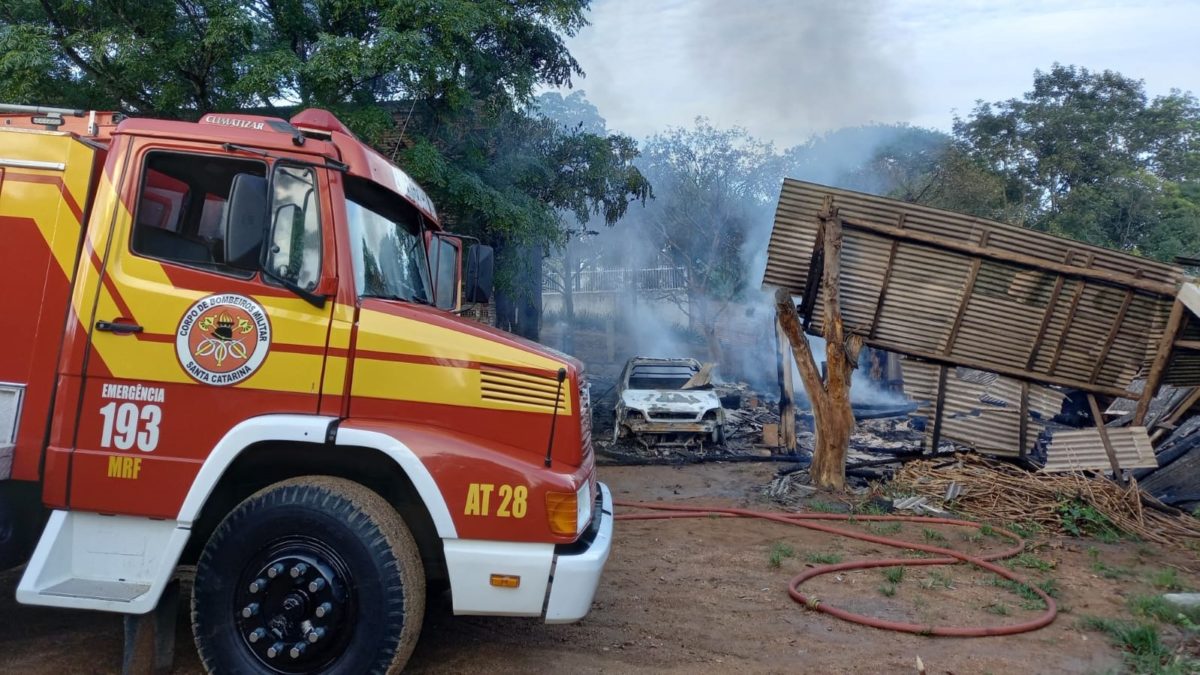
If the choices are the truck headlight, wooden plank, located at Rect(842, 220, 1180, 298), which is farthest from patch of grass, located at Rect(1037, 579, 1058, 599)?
the truck headlight

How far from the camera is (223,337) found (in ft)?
12.8

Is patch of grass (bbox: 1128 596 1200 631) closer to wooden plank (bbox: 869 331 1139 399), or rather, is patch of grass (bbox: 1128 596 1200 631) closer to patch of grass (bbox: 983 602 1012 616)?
patch of grass (bbox: 983 602 1012 616)

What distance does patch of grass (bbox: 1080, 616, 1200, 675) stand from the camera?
4684 mm

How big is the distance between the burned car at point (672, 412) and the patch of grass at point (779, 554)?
6073 mm

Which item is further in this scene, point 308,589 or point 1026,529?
point 1026,529

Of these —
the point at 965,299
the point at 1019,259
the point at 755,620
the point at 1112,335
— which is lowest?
the point at 755,620

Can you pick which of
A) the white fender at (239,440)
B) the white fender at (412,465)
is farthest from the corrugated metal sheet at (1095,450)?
the white fender at (239,440)

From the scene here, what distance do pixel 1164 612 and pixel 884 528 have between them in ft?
9.44

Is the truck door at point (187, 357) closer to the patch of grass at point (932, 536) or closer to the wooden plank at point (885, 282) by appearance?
the patch of grass at point (932, 536)

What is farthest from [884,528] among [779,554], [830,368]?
[830,368]

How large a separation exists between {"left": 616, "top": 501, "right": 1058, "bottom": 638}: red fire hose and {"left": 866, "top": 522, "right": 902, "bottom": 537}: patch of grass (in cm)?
7

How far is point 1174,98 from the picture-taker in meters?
22.5

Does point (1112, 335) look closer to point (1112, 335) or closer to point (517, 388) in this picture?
point (1112, 335)

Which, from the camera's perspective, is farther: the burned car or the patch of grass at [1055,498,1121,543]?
the burned car
